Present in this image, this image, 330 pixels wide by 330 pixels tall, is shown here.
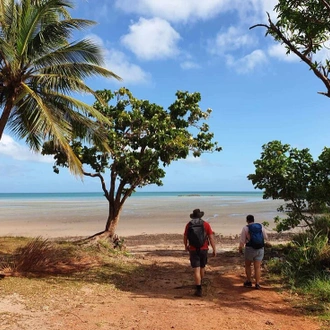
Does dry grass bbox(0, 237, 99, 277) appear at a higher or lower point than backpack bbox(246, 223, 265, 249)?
lower

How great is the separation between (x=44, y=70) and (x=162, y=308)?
7065mm

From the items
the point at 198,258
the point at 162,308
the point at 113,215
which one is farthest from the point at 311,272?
the point at 113,215

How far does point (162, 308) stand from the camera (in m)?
6.28

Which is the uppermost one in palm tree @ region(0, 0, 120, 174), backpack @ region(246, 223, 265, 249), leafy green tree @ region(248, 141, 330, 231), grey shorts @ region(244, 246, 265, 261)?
palm tree @ region(0, 0, 120, 174)

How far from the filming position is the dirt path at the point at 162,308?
545 centimetres

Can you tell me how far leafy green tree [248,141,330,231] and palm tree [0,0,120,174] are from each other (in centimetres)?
544

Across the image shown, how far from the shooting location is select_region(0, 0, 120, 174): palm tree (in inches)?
346

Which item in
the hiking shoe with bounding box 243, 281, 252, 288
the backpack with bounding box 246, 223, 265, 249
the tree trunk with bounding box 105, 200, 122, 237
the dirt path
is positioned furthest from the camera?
the tree trunk with bounding box 105, 200, 122, 237

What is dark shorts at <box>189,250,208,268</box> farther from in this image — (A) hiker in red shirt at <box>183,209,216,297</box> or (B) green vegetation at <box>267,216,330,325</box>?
(B) green vegetation at <box>267,216,330,325</box>

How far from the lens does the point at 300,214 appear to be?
11.6 m

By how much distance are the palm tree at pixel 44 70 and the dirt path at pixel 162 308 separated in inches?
140

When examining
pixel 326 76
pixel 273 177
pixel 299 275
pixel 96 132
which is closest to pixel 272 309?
pixel 299 275

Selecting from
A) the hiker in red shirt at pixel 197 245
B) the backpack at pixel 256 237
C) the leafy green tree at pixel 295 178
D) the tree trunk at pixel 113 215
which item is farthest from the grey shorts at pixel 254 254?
the tree trunk at pixel 113 215

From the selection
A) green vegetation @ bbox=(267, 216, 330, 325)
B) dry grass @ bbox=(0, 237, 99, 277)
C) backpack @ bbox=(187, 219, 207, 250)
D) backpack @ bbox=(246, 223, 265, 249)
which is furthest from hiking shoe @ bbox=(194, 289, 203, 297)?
dry grass @ bbox=(0, 237, 99, 277)
